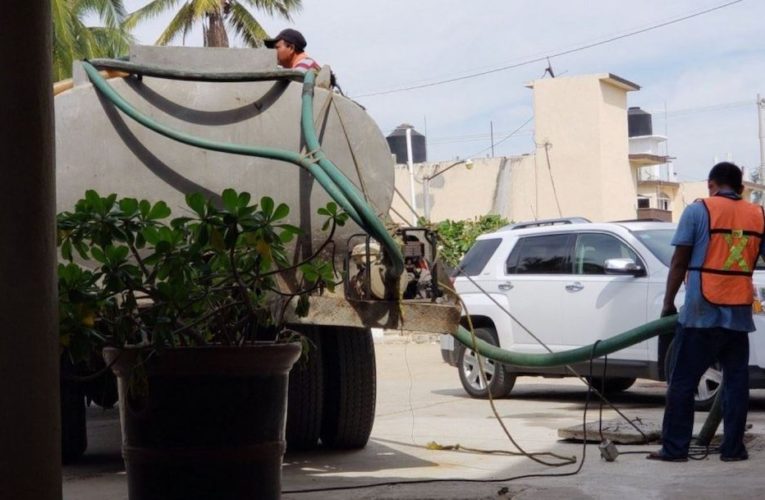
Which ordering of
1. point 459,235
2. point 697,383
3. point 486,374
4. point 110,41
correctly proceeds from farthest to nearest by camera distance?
1. point 110,41
2. point 459,235
3. point 486,374
4. point 697,383

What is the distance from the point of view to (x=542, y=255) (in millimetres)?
12555

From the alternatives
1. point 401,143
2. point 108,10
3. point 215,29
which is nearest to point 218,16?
point 215,29

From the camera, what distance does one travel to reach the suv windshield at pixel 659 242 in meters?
11.3

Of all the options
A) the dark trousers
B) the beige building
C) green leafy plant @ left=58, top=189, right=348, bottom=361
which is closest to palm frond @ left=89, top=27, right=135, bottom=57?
the beige building

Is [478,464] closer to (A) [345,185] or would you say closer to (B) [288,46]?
(A) [345,185]

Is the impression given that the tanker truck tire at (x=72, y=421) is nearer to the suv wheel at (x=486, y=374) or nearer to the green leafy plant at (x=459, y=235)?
the suv wheel at (x=486, y=374)

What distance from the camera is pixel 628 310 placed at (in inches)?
447

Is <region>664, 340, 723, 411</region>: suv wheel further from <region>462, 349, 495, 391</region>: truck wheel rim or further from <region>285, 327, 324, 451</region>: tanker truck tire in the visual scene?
<region>285, 327, 324, 451</region>: tanker truck tire

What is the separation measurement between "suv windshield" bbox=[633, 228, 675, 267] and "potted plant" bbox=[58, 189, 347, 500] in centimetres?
682

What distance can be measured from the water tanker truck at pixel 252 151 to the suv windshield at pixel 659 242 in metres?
4.72

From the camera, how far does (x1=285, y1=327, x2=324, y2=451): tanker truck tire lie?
25.6ft

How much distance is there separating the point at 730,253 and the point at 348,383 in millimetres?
2457

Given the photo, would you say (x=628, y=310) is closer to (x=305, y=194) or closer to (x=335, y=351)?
(x=335, y=351)

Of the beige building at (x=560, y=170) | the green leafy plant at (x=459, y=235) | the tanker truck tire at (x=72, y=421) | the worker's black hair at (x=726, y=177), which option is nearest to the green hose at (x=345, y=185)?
the tanker truck tire at (x=72, y=421)
